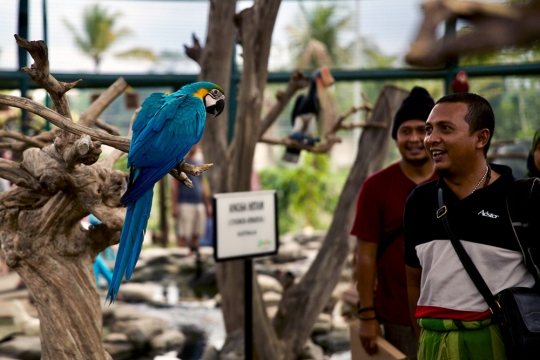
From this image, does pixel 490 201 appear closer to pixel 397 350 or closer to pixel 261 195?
pixel 397 350

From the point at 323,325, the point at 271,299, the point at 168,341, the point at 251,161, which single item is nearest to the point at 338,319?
the point at 323,325

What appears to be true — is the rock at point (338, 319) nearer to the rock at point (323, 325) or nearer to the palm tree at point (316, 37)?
the rock at point (323, 325)

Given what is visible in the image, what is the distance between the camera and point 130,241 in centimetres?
163

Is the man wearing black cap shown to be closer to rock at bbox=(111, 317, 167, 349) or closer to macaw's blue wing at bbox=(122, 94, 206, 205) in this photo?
macaw's blue wing at bbox=(122, 94, 206, 205)

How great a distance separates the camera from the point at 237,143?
3.28m

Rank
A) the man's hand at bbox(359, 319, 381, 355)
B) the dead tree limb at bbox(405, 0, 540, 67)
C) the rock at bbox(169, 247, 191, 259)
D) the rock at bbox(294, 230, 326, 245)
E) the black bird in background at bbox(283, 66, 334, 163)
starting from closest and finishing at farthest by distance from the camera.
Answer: the dead tree limb at bbox(405, 0, 540, 67), the man's hand at bbox(359, 319, 381, 355), the black bird in background at bbox(283, 66, 334, 163), the rock at bbox(169, 247, 191, 259), the rock at bbox(294, 230, 326, 245)

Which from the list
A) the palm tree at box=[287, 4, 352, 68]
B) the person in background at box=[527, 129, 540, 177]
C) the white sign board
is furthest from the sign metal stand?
the palm tree at box=[287, 4, 352, 68]

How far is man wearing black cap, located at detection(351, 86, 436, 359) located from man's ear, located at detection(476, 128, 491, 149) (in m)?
0.67

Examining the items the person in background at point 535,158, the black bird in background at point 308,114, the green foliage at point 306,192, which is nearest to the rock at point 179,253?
the green foliage at point 306,192

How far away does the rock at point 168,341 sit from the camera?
4004mm

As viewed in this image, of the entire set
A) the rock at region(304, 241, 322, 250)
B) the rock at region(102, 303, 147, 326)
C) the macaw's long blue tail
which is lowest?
the rock at region(102, 303, 147, 326)

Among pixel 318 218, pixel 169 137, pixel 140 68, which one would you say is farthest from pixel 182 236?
pixel 169 137

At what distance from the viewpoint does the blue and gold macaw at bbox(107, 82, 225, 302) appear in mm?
1639

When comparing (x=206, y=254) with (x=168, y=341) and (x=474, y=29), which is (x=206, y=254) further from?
(x=474, y=29)
